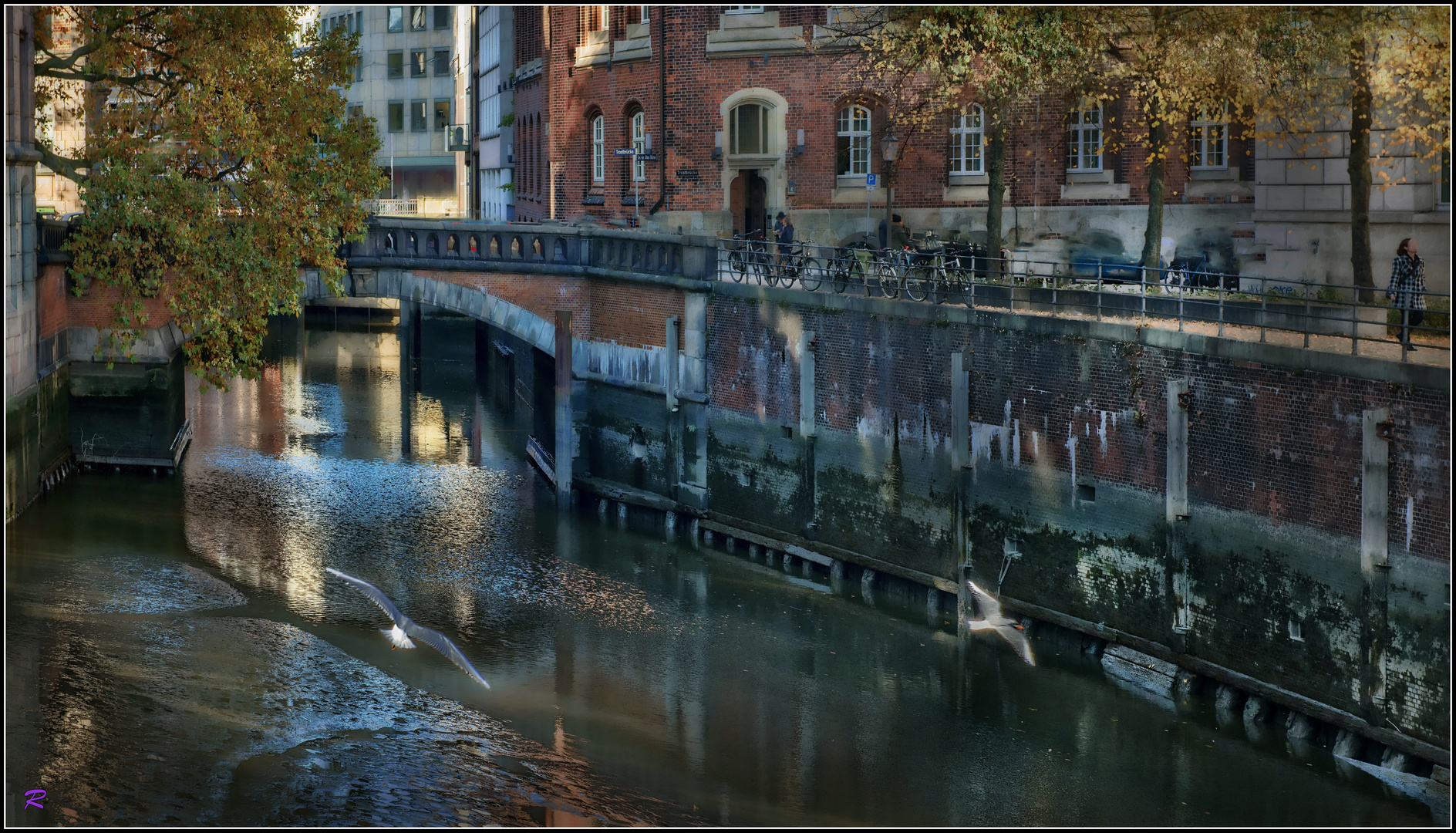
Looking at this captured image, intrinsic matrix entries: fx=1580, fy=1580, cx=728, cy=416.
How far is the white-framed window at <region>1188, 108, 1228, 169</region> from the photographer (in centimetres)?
3669

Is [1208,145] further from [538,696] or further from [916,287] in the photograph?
[538,696]

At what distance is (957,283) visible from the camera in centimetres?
2777

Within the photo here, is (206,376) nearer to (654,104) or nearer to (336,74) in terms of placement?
(336,74)

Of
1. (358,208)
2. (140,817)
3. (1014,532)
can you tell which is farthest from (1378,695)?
(358,208)

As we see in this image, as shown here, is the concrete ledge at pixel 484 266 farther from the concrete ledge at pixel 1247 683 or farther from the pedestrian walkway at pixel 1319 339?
the concrete ledge at pixel 1247 683

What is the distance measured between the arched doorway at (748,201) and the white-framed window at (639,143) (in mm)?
2532

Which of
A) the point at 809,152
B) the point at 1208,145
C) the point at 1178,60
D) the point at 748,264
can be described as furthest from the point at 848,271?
the point at 1208,145

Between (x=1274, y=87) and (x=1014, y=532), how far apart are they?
929 centimetres

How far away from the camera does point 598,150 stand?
150 feet

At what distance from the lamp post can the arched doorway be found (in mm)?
3400

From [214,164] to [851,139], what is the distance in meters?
17.3

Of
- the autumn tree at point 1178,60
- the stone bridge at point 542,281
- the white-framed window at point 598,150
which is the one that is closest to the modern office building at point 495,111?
the white-framed window at point 598,150

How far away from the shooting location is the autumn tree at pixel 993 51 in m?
29.3

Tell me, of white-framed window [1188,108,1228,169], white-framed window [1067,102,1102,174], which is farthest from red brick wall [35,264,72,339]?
white-framed window [1188,108,1228,169]
